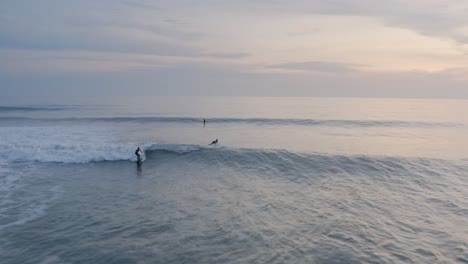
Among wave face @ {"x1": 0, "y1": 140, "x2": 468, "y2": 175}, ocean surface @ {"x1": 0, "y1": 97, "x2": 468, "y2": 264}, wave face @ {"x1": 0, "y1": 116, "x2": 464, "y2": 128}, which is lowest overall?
ocean surface @ {"x1": 0, "y1": 97, "x2": 468, "y2": 264}

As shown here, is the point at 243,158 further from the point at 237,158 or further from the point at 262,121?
the point at 262,121

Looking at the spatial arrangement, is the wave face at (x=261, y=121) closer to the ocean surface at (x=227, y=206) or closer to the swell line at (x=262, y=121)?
the swell line at (x=262, y=121)

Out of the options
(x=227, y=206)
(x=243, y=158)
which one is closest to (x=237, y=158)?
(x=243, y=158)


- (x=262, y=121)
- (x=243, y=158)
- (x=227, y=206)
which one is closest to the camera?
(x=227, y=206)

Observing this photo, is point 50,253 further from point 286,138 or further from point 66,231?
point 286,138

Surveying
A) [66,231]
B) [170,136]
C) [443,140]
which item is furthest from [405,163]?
[170,136]

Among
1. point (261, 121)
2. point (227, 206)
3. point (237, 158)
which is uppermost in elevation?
point (261, 121)

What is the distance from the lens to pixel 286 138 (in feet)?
129

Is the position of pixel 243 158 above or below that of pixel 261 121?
below

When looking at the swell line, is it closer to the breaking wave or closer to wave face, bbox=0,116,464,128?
wave face, bbox=0,116,464,128

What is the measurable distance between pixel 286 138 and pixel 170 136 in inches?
587

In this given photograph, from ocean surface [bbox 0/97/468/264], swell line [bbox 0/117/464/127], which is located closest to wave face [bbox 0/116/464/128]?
swell line [bbox 0/117/464/127]

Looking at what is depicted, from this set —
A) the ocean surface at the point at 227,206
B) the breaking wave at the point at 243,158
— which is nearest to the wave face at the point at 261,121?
the ocean surface at the point at 227,206

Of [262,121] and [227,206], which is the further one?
[262,121]
